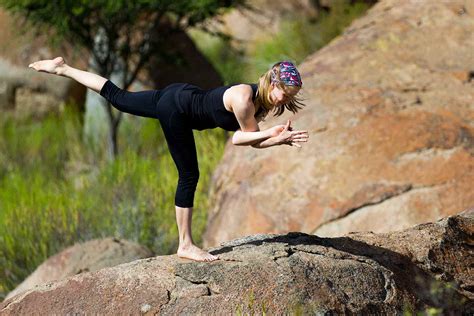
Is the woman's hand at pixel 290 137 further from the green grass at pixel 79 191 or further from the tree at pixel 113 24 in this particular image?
the tree at pixel 113 24

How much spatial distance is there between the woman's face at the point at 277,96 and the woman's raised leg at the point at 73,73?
3.59 feet

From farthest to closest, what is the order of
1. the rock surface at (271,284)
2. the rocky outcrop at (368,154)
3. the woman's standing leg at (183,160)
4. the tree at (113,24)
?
the tree at (113,24), the rocky outcrop at (368,154), the woman's standing leg at (183,160), the rock surface at (271,284)

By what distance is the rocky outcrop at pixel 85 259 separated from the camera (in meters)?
7.80

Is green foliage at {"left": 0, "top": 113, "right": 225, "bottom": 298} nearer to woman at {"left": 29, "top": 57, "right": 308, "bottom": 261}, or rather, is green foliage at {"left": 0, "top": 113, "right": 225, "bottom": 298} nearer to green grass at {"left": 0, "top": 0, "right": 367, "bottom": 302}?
green grass at {"left": 0, "top": 0, "right": 367, "bottom": 302}

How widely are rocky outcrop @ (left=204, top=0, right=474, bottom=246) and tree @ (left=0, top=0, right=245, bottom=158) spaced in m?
4.51

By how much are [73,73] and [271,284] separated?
1.87 metres

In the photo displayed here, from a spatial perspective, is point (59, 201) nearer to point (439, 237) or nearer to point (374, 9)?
point (374, 9)

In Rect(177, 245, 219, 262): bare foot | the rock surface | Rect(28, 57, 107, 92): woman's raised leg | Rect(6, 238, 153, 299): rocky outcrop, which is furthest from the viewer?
Rect(6, 238, 153, 299): rocky outcrop

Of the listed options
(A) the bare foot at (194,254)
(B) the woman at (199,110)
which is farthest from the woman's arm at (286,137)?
(A) the bare foot at (194,254)

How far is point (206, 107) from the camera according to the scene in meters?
5.89

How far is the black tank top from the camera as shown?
19.2 feet

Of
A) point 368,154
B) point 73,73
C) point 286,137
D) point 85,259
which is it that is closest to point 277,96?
point 286,137

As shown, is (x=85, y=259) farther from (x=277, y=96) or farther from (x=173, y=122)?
(x=277, y=96)

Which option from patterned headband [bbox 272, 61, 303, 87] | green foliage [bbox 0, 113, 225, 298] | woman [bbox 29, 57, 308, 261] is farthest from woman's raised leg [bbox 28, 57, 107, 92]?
green foliage [bbox 0, 113, 225, 298]
